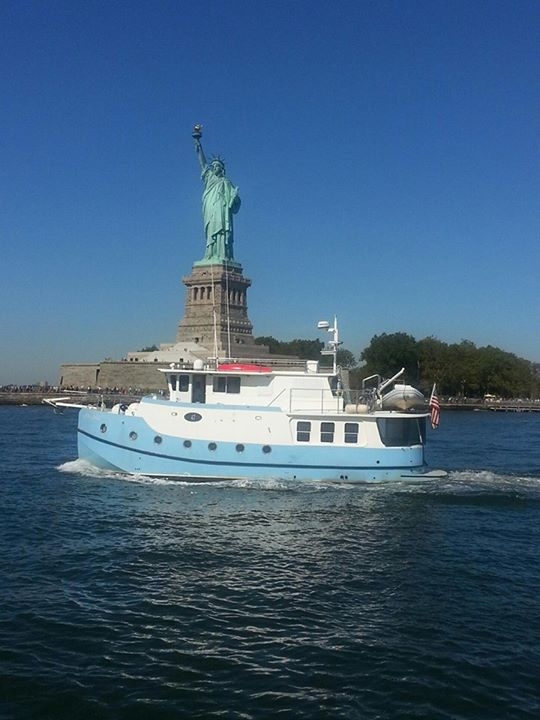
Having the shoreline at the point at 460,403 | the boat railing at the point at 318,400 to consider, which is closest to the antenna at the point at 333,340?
the boat railing at the point at 318,400

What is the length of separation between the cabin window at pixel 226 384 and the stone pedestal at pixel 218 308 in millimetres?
59336

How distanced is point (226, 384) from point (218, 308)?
63.2 m

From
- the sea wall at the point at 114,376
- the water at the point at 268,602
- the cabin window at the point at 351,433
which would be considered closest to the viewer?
the water at the point at 268,602

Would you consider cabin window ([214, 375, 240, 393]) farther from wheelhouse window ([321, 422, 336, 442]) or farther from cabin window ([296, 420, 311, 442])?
wheelhouse window ([321, 422, 336, 442])

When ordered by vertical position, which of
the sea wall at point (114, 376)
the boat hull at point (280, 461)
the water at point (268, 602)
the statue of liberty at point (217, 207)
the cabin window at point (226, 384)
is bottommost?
the water at point (268, 602)

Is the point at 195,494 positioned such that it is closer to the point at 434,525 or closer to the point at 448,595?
the point at 434,525

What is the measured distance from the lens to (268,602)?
14.6 m

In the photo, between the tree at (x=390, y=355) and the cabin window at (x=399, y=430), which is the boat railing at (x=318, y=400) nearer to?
the cabin window at (x=399, y=430)

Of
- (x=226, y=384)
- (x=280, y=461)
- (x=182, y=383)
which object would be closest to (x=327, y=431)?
(x=280, y=461)

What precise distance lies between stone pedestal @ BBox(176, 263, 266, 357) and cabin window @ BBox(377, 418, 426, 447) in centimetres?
6111

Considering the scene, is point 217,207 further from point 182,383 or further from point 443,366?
point 182,383

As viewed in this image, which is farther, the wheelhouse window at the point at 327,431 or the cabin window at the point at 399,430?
the wheelhouse window at the point at 327,431

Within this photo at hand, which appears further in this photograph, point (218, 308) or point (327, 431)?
point (218, 308)

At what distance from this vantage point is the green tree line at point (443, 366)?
349 ft
